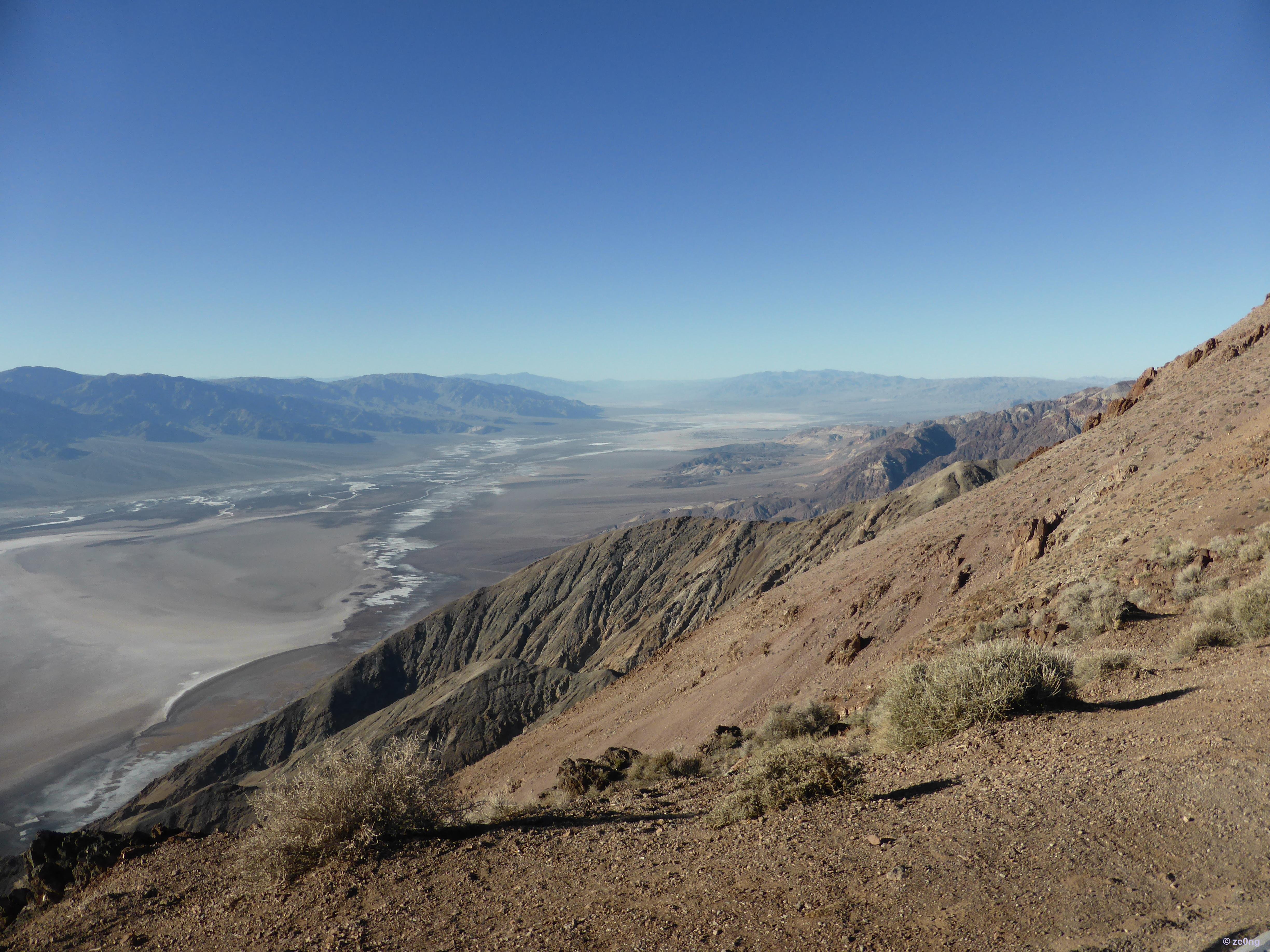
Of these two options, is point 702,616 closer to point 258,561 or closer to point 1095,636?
point 1095,636

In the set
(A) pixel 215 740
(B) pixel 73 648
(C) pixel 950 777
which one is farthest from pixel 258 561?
(C) pixel 950 777

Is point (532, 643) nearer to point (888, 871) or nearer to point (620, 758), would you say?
point (620, 758)

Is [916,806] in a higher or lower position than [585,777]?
higher

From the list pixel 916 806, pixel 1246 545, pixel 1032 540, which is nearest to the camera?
pixel 916 806

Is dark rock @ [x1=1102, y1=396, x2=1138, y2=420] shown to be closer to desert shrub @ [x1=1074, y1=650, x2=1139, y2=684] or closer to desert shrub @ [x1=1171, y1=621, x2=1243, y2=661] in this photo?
desert shrub @ [x1=1171, y1=621, x2=1243, y2=661]

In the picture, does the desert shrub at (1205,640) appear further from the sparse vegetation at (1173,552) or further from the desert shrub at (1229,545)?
the sparse vegetation at (1173,552)

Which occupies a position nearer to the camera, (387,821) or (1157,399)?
(387,821)

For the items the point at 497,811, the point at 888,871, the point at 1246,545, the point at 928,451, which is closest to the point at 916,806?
the point at 888,871
